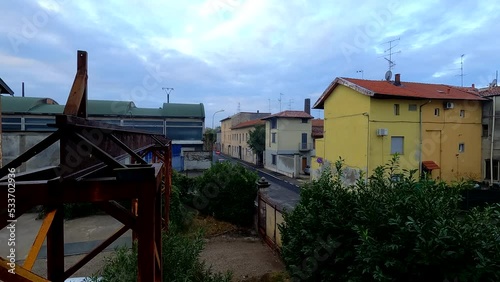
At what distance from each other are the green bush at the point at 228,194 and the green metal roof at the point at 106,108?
12999 millimetres

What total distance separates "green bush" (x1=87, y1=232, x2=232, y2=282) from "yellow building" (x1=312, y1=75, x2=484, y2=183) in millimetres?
12381

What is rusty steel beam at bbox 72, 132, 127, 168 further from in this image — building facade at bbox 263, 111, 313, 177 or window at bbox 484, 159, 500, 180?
building facade at bbox 263, 111, 313, 177

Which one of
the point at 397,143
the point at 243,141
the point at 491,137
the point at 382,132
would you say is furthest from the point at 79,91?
the point at 243,141

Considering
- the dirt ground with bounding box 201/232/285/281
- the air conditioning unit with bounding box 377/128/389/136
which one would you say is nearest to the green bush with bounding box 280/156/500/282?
the dirt ground with bounding box 201/232/285/281

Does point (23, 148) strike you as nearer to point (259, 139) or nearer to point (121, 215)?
point (121, 215)

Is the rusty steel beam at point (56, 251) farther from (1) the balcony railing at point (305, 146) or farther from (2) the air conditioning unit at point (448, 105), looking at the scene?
(1) the balcony railing at point (305, 146)

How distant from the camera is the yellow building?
15.1 meters

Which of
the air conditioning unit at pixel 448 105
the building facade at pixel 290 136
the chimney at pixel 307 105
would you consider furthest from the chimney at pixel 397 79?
the chimney at pixel 307 105

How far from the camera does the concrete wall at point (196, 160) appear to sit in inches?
880

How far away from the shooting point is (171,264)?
4637 mm

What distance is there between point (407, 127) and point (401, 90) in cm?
234

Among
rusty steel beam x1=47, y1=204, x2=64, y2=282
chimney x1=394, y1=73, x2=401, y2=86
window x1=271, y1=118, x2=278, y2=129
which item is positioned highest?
chimney x1=394, y1=73, x2=401, y2=86

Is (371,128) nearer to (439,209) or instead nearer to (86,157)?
(439,209)

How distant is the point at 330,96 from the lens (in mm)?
19203
